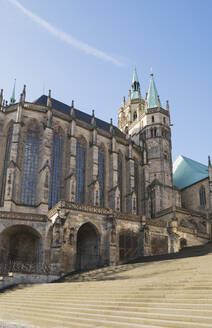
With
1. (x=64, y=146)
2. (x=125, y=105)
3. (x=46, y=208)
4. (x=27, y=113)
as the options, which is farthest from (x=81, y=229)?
(x=125, y=105)

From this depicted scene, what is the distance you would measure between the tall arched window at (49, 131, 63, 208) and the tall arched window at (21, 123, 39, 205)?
77.2 inches

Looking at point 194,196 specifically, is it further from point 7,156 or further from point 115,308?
point 115,308

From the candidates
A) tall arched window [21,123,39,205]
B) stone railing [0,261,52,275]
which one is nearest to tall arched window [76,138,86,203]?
tall arched window [21,123,39,205]

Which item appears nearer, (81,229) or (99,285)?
(99,285)

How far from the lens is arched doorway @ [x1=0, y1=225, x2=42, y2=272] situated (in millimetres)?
27641

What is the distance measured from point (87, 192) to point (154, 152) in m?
14.1

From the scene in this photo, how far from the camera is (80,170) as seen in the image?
38.1 meters

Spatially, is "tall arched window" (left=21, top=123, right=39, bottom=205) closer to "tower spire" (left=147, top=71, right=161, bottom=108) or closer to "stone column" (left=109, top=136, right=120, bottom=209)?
"stone column" (left=109, top=136, right=120, bottom=209)

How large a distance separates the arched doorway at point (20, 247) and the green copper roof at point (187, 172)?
27522mm

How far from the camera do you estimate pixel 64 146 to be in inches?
1483

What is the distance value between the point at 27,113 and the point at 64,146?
18.3 feet

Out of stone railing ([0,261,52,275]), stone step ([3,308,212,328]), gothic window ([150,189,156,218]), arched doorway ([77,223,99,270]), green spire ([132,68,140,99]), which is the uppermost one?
green spire ([132,68,140,99])

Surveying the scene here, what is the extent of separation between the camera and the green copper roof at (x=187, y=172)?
48.7 m

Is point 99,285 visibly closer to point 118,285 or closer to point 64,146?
point 118,285
